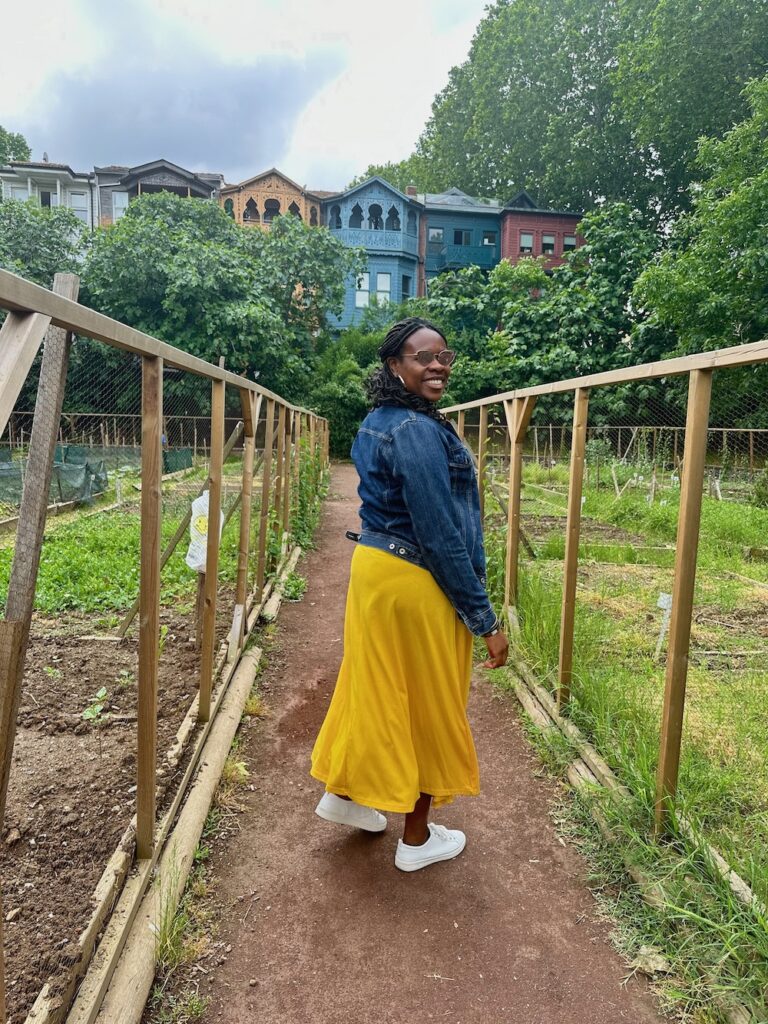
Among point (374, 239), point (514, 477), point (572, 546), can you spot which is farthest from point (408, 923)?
point (374, 239)

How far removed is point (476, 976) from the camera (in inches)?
79.3

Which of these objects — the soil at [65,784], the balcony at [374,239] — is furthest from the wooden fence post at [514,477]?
the balcony at [374,239]

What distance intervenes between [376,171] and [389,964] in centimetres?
4852

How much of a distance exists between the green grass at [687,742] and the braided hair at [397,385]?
5.50 feet

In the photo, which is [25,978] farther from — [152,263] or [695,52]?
[695,52]

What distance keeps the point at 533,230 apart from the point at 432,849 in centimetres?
3370

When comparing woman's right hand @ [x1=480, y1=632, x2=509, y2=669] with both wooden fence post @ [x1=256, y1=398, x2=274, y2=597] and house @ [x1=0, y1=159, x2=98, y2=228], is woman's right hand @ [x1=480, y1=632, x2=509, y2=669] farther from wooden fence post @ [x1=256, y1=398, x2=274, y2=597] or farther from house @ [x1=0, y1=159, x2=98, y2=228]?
house @ [x1=0, y1=159, x2=98, y2=228]

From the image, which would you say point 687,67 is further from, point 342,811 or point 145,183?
point 342,811

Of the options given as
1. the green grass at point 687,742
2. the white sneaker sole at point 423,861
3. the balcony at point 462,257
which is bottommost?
the white sneaker sole at point 423,861

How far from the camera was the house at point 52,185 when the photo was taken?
31281mm

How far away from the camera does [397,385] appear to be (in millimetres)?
2188

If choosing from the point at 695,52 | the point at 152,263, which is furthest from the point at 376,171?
the point at 152,263

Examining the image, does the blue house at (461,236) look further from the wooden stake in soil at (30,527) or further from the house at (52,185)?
the wooden stake in soil at (30,527)

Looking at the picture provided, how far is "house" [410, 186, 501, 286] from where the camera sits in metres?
32.4
